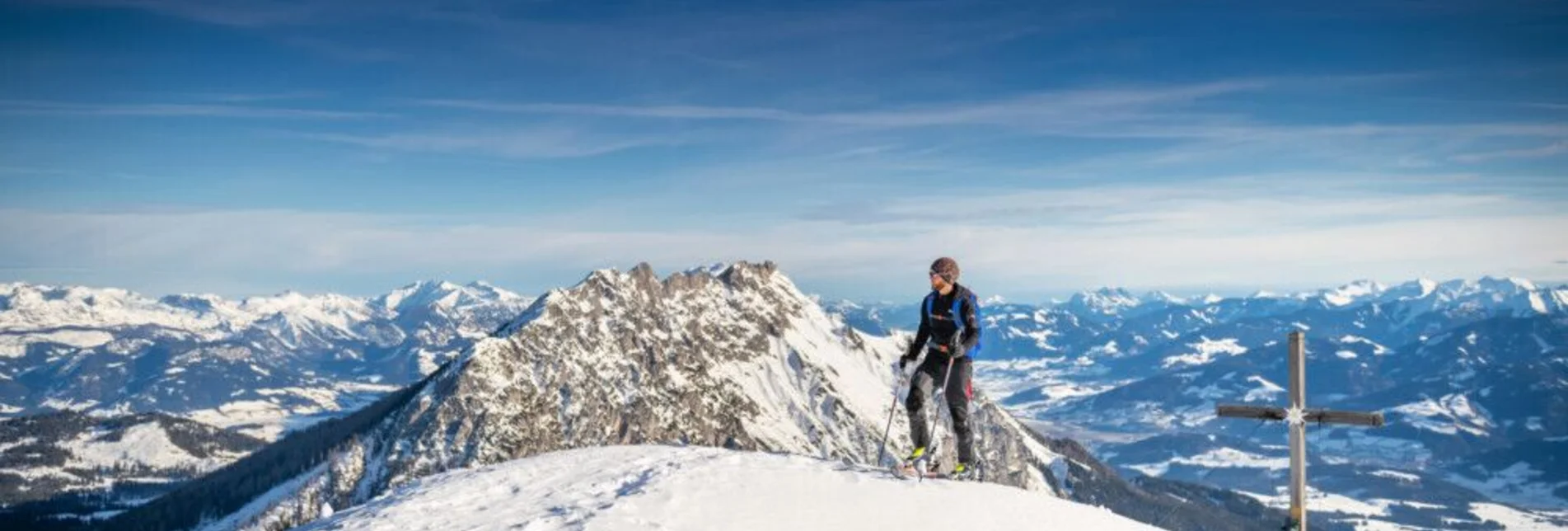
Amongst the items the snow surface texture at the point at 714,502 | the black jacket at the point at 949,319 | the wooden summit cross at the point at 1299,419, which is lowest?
the snow surface texture at the point at 714,502

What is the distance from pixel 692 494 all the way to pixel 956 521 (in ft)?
22.7

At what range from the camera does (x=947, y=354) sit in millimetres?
28875

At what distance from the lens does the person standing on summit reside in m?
28.3

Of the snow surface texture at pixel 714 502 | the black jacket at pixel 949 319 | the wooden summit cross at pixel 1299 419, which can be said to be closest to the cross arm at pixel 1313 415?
the wooden summit cross at pixel 1299 419

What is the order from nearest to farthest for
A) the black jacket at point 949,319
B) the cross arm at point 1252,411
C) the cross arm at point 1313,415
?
the cross arm at point 1313,415, the cross arm at point 1252,411, the black jacket at point 949,319

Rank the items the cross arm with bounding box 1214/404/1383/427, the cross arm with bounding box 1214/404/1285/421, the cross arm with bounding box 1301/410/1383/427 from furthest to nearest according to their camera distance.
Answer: the cross arm with bounding box 1214/404/1285/421
the cross arm with bounding box 1214/404/1383/427
the cross arm with bounding box 1301/410/1383/427

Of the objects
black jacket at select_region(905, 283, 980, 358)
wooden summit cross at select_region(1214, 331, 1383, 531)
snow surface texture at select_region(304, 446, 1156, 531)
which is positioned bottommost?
snow surface texture at select_region(304, 446, 1156, 531)

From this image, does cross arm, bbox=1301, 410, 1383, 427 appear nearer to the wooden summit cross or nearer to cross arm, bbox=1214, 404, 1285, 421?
the wooden summit cross

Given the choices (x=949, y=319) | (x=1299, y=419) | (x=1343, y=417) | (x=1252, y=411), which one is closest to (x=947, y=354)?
(x=949, y=319)

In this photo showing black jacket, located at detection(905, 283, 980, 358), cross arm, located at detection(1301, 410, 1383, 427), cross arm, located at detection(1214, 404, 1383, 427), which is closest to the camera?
cross arm, located at detection(1301, 410, 1383, 427)

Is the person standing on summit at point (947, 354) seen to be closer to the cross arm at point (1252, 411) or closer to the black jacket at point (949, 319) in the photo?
the black jacket at point (949, 319)

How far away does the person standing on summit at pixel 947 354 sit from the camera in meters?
28.3

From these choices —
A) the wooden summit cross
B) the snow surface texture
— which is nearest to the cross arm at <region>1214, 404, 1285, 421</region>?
the wooden summit cross

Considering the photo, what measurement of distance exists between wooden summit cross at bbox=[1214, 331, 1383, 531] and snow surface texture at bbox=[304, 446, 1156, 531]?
395cm
